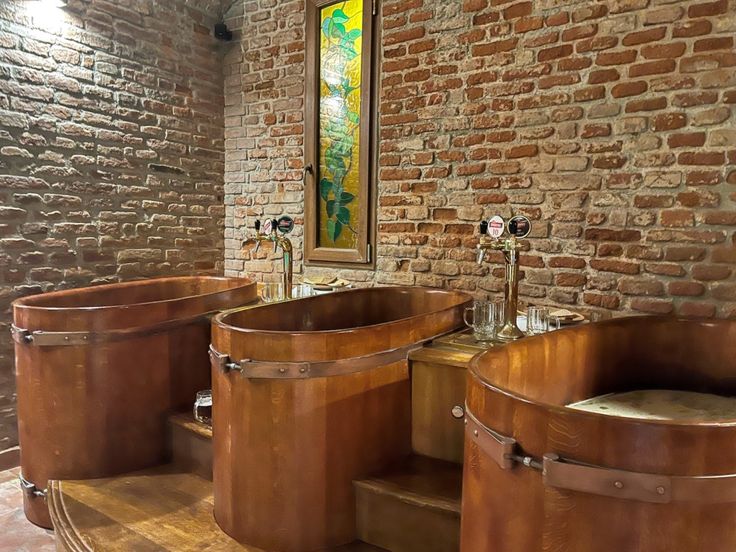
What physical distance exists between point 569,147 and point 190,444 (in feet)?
7.73

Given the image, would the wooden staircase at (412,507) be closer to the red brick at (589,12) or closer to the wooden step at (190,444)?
the wooden step at (190,444)

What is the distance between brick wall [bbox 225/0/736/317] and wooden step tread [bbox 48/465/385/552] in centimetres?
173

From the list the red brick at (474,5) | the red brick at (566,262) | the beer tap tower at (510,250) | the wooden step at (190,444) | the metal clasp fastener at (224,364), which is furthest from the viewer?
the red brick at (474,5)

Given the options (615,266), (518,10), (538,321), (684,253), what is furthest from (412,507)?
(518,10)

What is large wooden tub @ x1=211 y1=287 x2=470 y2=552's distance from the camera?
69.8 inches

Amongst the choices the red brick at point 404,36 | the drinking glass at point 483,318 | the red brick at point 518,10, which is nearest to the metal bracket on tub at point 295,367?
the drinking glass at point 483,318

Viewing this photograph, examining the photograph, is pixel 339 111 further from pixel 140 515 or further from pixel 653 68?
pixel 140 515

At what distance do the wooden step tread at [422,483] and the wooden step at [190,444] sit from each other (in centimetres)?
91

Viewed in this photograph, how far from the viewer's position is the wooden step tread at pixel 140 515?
1.89 metres

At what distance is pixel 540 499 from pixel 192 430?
5.82 ft

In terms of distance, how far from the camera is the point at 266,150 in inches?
161

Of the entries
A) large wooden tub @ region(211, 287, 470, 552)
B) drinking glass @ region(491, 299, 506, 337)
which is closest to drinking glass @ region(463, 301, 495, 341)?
drinking glass @ region(491, 299, 506, 337)

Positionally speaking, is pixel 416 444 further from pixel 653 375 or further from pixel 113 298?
pixel 113 298

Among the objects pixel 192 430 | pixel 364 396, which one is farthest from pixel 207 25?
pixel 364 396
